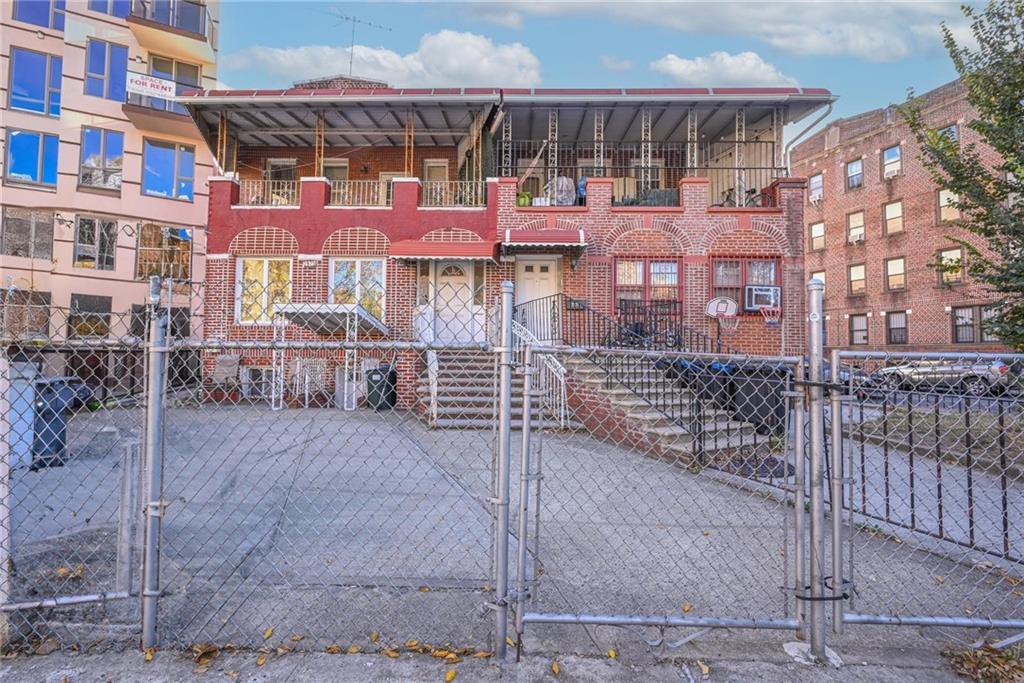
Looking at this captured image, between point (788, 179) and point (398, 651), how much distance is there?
14.2 m

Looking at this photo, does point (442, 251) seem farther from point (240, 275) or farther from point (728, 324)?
point (728, 324)

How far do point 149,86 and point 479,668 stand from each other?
1997 cm

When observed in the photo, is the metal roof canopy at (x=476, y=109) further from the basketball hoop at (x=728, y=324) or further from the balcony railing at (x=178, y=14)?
the balcony railing at (x=178, y=14)

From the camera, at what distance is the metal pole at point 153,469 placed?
2.67m

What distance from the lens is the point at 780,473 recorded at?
690cm

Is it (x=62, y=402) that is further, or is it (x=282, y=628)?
(x=62, y=402)

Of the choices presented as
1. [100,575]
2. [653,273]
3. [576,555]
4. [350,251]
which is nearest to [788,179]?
[653,273]

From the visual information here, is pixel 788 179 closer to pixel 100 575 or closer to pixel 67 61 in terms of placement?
pixel 100 575

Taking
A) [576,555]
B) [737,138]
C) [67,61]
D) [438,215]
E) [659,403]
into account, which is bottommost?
[576,555]

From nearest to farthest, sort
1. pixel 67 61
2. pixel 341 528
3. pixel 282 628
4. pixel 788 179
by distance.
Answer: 1. pixel 282 628
2. pixel 341 528
3. pixel 788 179
4. pixel 67 61

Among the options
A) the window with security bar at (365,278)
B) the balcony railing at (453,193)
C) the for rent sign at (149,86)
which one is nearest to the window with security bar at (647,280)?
the balcony railing at (453,193)

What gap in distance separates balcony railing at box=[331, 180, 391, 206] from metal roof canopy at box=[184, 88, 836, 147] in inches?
55.2

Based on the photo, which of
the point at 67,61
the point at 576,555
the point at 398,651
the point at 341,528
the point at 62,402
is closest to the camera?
the point at 398,651

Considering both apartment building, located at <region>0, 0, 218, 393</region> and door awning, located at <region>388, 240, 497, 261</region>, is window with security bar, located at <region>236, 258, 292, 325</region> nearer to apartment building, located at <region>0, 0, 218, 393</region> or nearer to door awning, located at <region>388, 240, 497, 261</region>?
door awning, located at <region>388, 240, 497, 261</region>
